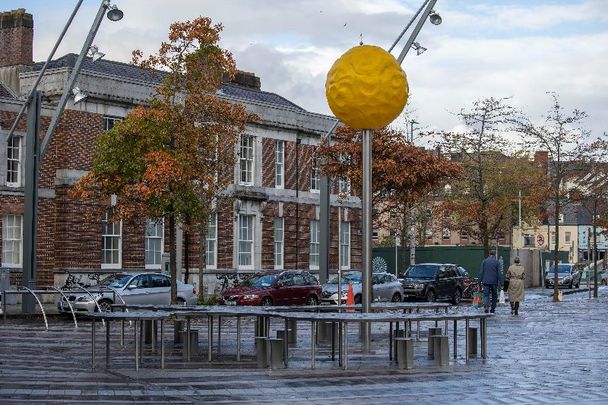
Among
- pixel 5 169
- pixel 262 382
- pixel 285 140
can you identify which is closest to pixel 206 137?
pixel 5 169

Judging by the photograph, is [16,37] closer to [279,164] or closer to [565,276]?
[279,164]

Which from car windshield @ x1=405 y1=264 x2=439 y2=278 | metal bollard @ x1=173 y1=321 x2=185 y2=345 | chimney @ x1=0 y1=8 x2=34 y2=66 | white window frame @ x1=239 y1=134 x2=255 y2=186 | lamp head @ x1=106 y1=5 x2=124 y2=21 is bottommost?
metal bollard @ x1=173 y1=321 x2=185 y2=345

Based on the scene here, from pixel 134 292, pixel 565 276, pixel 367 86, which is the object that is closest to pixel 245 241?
pixel 134 292

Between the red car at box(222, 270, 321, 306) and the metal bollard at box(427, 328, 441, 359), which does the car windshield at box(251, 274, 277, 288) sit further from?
the metal bollard at box(427, 328, 441, 359)

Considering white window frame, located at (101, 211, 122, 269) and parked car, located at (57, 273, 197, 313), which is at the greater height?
white window frame, located at (101, 211, 122, 269)

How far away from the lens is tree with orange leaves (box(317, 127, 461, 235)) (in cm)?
3800

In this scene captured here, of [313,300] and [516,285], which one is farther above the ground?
[516,285]

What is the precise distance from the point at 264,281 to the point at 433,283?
900 cm

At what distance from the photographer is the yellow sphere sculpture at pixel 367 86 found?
19391mm

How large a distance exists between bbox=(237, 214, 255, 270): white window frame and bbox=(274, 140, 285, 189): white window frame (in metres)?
2.57

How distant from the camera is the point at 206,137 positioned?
3678 centimetres

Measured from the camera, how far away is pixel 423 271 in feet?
159

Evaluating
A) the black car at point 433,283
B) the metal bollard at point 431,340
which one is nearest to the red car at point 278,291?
the black car at point 433,283

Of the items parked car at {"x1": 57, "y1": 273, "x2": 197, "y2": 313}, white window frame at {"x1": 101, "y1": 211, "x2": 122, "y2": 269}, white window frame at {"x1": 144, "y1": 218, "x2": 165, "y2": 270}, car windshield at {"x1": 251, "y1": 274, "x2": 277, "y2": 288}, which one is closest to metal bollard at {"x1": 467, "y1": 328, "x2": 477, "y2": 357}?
parked car at {"x1": 57, "y1": 273, "x2": 197, "y2": 313}
